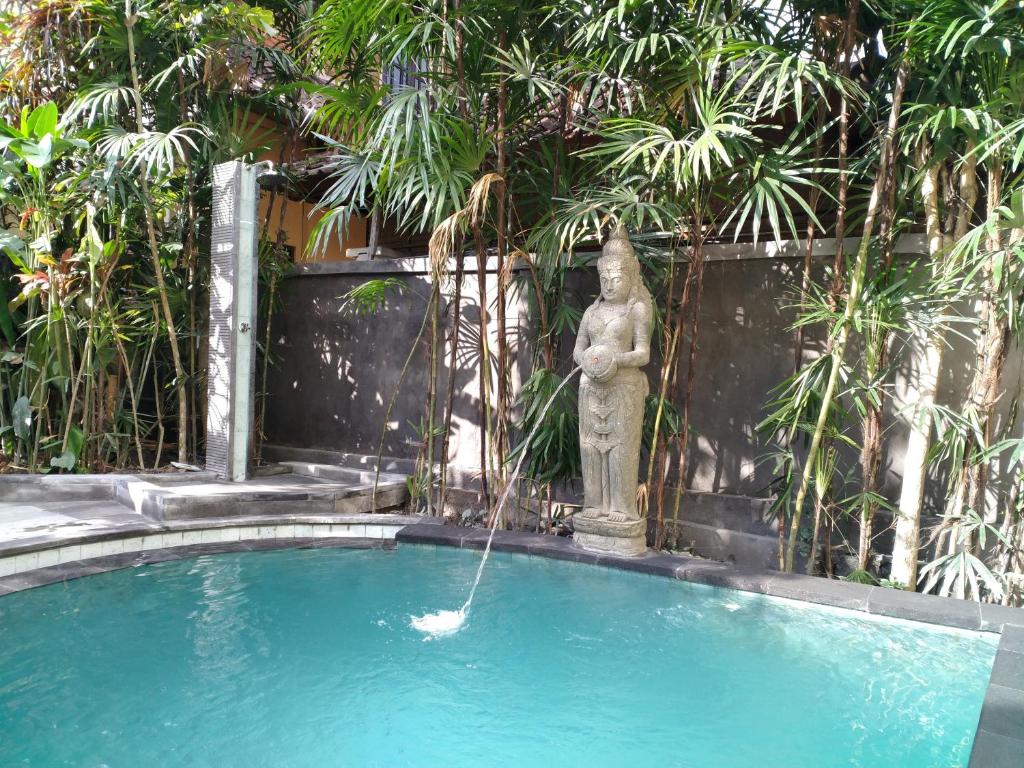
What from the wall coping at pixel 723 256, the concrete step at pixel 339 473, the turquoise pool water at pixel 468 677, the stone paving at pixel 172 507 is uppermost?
the wall coping at pixel 723 256

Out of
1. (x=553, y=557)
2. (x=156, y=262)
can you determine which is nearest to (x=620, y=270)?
(x=553, y=557)

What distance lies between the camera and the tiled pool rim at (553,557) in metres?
2.27

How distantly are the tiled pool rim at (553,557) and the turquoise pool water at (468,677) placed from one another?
83 mm

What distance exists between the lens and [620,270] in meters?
4.12

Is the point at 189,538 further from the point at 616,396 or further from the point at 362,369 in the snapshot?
the point at 616,396

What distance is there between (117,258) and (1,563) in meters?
2.71

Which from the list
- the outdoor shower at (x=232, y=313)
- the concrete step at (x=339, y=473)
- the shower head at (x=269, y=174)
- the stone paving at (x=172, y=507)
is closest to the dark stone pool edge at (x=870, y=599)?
the stone paving at (x=172, y=507)

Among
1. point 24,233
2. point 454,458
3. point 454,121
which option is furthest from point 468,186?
point 24,233

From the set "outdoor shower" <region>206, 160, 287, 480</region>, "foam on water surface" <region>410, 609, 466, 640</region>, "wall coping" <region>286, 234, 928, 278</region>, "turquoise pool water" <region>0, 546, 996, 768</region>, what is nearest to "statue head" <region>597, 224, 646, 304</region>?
"wall coping" <region>286, 234, 928, 278</region>

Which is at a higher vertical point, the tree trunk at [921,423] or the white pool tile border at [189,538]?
the tree trunk at [921,423]

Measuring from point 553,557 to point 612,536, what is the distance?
349 mm

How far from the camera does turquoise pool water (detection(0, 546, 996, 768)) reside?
2.25 m

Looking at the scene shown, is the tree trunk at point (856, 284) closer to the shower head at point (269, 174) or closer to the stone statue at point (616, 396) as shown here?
the stone statue at point (616, 396)

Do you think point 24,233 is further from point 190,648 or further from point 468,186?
point 190,648
